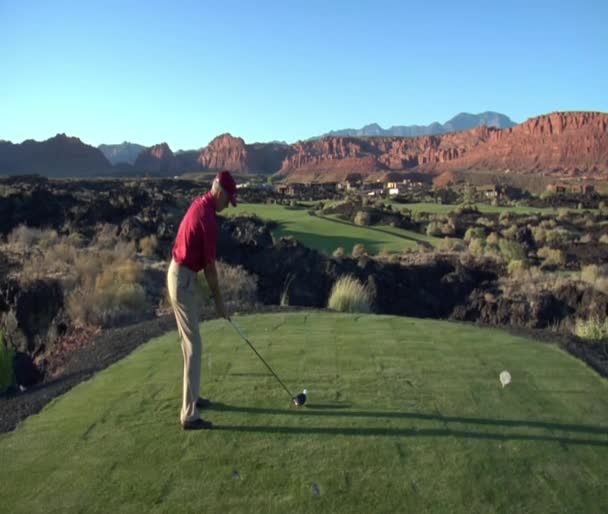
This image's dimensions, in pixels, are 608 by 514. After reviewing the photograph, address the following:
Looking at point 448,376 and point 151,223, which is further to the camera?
point 151,223

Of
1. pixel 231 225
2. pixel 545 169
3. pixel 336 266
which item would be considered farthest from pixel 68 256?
pixel 545 169

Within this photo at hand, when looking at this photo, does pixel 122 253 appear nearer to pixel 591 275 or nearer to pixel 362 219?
pixel 591 275

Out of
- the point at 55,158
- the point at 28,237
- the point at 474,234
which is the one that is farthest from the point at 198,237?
the point at 55,158

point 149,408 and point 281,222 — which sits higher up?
point 149,408

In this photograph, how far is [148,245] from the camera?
82.4 ft

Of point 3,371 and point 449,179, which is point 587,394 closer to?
point 3,371

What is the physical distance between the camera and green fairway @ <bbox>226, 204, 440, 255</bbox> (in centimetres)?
3475

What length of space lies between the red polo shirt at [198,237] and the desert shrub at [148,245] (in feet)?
60.9

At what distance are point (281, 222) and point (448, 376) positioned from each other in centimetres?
3606

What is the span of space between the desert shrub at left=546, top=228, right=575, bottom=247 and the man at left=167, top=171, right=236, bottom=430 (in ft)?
107

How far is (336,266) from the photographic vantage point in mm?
23031

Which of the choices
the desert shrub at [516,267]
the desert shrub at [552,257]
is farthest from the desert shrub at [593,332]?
the desert shrub at [552,257]

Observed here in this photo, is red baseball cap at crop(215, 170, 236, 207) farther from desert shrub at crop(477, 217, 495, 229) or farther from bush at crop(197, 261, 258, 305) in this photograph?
desert shrub at crop(477, 217, 495, 229)

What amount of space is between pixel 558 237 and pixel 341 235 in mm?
12539
